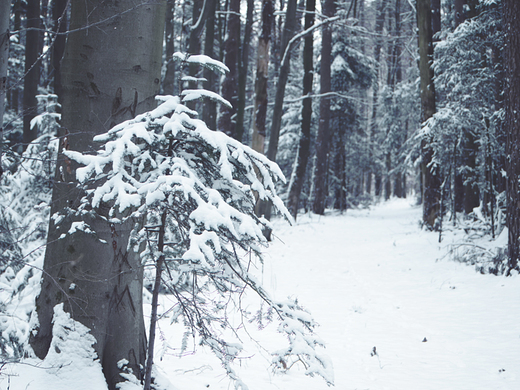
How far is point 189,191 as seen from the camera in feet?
6.29

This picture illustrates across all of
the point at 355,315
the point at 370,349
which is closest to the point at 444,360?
the point at 370,349

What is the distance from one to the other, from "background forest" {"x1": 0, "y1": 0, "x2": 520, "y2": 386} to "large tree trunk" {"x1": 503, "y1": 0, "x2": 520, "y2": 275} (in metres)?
0.02

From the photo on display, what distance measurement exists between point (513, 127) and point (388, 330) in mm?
3751

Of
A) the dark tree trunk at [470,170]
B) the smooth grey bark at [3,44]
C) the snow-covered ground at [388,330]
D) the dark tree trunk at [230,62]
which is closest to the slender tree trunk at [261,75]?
the dark tree trunk at [230,62]

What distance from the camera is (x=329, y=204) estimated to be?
26.4 m

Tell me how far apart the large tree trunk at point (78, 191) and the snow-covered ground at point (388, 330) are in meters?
0.30

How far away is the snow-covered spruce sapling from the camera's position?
1.92 meters

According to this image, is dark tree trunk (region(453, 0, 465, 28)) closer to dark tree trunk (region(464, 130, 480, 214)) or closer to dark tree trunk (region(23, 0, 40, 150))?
dark tree trunk (region(464, 130, 480, 214))

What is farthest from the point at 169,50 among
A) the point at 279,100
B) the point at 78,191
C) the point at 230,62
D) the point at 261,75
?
the point at 78,191

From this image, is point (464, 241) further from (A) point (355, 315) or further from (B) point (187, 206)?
(B) point (187, 206)

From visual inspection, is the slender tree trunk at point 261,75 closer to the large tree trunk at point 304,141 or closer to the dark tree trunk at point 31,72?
the large tree trunk at point 304,141

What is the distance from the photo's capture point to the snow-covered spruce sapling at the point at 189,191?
1.92 meters

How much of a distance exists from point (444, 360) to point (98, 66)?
403cm

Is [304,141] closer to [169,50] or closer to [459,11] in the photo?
[169,50]
